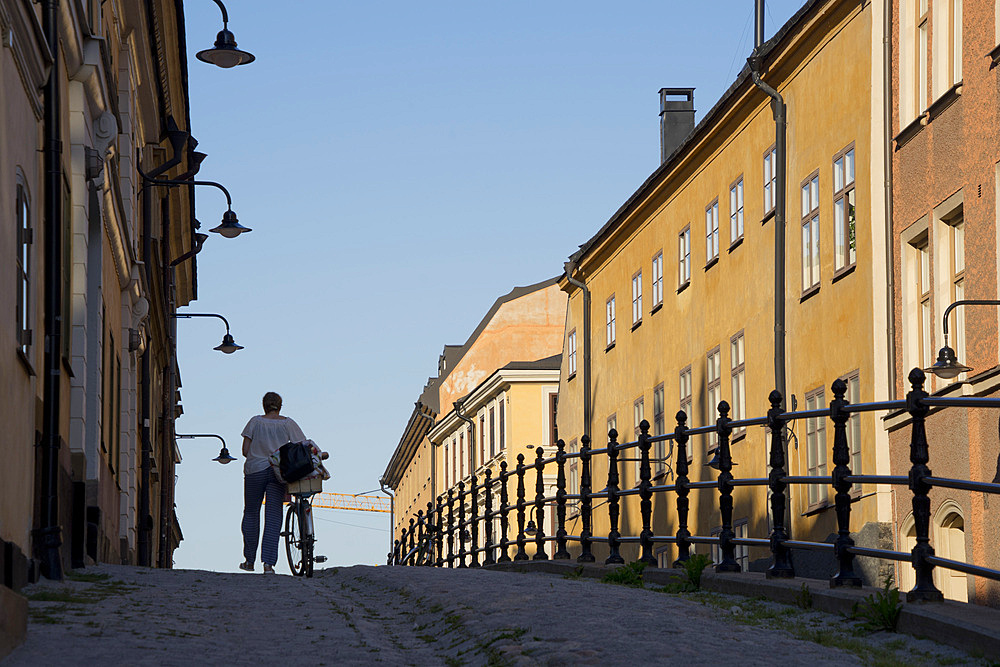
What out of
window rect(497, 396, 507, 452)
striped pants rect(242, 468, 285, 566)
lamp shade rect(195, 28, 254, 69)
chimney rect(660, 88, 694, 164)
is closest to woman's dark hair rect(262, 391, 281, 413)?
striped pants rect(242, 468, 285, 566)

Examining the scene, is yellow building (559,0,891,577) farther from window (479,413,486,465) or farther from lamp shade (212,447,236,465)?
window (479,413,486,465)

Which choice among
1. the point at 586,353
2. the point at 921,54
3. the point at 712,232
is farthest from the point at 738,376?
the point at 586,353

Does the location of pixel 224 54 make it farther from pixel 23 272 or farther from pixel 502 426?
pixel 502 426

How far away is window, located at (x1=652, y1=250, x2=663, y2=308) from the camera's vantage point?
3650 cm

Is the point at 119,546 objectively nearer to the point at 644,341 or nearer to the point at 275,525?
the point at 275,525

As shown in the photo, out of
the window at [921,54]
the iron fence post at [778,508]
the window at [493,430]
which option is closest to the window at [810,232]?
the window at [921,54]

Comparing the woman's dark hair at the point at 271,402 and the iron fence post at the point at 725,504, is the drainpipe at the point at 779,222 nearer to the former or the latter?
the woman's dark hair at the point at 271,402

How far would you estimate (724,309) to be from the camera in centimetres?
3136

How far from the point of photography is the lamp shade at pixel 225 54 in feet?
71.5

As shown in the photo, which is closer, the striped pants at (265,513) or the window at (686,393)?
the striped pants at (265,513)

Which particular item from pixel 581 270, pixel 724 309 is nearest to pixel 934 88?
pixel 724 309

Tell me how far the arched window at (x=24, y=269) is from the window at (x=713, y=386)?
20.8 m

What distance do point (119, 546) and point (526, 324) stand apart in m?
42.8

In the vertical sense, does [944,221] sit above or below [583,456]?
above
